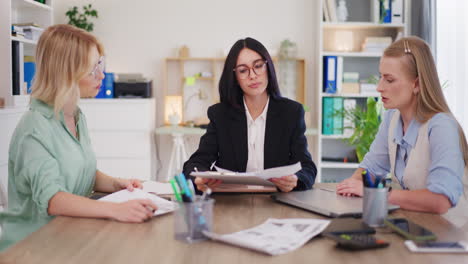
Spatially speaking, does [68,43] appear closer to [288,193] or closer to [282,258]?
[288,193]

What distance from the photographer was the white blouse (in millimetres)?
2297

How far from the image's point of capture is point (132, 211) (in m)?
1.49

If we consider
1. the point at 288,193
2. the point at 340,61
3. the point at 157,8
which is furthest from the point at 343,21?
the point at 288,193

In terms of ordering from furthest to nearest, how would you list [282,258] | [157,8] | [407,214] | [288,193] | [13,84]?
[157,8] → [13,84] → [288,193] → [407,214] → [282,258]

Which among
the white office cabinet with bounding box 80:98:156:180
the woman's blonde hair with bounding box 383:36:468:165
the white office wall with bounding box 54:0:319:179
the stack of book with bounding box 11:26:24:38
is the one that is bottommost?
the white office cabinet with bounding box 80:98:156:180

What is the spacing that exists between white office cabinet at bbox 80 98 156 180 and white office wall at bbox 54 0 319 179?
59 centimetres

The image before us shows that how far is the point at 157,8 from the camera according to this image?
16.8ft

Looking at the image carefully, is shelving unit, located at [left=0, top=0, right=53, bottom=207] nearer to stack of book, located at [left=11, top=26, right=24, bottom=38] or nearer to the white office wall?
stack of book, located at [left=11, top=26, right=24, bottom=38]

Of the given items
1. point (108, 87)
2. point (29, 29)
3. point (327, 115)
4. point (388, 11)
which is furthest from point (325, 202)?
point (388, 11)

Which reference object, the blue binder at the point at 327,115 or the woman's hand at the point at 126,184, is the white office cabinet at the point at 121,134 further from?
the woman's hand at the point at 126,184

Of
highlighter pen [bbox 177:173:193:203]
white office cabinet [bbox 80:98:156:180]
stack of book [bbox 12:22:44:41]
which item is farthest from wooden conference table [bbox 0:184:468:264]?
white office cabinet [bbox 80:98:156:180]

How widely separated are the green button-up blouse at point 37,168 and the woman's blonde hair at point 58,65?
0.17 ft

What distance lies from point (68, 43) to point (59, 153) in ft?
1.20

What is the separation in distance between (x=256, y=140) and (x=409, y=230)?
42.0 inches
